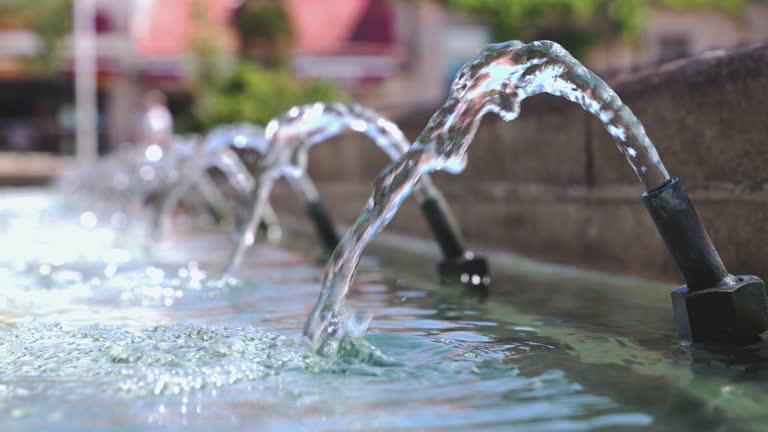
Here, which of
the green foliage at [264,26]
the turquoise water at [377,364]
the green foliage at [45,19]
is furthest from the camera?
the green foliage at [45,19]

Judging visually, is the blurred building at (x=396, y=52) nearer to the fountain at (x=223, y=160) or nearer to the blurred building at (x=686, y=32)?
the blurred building at (x=686, y=32)

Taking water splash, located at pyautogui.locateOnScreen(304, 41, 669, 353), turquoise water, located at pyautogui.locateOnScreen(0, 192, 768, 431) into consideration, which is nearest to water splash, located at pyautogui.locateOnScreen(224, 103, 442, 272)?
turquoise water, located at pyautogui.locateOnScreen(0, 192, 768, 431)

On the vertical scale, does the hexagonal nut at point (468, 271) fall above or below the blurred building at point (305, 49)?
below

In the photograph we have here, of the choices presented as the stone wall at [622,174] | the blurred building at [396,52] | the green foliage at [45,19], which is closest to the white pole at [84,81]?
the green foliage at [45,19]

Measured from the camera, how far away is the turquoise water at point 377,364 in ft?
7.95

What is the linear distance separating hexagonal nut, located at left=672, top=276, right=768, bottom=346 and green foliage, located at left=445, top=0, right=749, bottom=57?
16.3 meters

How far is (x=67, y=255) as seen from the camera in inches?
276

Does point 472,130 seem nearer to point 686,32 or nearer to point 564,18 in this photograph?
point 564,18

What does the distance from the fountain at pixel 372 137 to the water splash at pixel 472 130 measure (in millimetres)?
1474

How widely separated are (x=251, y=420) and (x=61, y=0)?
28.4 m

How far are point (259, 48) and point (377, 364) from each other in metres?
18.5

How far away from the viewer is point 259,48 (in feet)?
68.9

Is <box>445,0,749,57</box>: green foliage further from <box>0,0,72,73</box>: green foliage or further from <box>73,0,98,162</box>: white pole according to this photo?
<box>0,0,72,73</box>: green foliage

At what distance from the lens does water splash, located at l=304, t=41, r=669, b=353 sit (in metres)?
3.14
